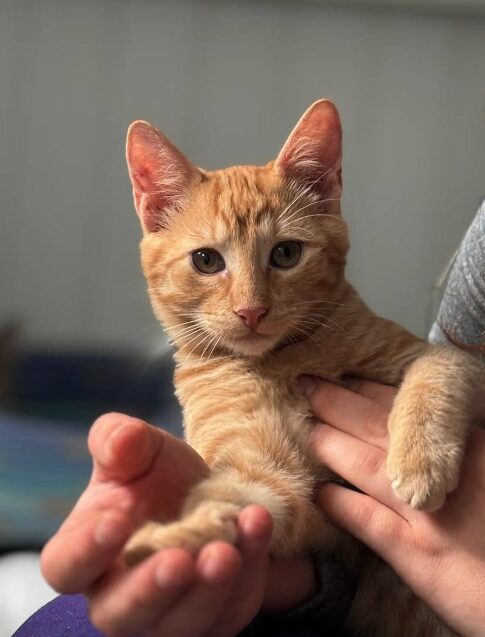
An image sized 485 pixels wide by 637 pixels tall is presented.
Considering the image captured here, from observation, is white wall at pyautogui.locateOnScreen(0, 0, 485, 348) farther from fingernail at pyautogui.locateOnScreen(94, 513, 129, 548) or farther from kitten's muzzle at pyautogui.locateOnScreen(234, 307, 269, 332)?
fingernail at pyautogui.locateOnScreen(94, 513, 129, 548)

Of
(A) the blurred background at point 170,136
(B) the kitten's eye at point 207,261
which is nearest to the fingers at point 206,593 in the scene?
(B) the kitten's eye at point 207,261

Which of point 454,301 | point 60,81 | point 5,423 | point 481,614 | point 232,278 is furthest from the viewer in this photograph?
point 60,81

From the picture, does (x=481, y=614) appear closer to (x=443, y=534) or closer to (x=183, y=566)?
(x=443, y=534)

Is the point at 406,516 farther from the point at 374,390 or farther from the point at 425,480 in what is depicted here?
the point at 374,390

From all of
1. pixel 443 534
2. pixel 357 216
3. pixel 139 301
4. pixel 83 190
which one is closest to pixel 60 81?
pixel 83 190

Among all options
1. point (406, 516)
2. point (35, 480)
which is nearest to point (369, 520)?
point (406, 516)

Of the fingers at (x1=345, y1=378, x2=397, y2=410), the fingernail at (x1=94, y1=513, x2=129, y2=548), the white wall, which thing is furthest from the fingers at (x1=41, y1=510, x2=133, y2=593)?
the white wall

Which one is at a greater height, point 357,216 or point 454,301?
point 454,301
